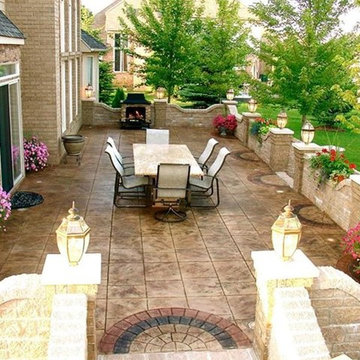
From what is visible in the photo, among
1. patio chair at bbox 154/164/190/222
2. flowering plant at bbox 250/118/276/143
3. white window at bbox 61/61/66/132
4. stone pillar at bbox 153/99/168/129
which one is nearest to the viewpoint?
patio chair at bbox 154/164/190/222

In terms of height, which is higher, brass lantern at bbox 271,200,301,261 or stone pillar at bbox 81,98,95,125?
brass lantern at bbox 271,200,301,261

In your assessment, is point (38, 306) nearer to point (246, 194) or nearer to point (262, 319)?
point (262, 319)

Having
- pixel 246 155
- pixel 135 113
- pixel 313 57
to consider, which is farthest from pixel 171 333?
pixel 135 113

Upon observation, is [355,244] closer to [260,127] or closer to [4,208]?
[4,208]

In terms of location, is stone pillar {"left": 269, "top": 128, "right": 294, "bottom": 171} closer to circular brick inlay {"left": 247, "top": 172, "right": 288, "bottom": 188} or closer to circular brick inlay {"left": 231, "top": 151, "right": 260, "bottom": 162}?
circular brick inlay {"left": 247, "top": 172, "right": 288, "bottom": 188}

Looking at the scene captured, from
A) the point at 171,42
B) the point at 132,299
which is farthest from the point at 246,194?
the point at 171,42

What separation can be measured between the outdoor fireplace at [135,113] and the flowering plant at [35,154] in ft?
24.3

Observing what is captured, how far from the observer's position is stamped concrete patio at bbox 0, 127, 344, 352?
20.7ft

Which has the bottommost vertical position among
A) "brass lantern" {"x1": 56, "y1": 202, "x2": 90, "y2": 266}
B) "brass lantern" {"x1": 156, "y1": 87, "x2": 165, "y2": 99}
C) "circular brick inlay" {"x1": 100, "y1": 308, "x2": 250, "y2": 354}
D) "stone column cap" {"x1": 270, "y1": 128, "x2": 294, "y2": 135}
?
"circular brick inlay" {"x1": 100, "y1": 308, "x2": 250, "y2": 354}

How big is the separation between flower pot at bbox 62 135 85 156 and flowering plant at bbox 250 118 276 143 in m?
5.36

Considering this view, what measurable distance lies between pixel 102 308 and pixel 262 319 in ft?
7.10

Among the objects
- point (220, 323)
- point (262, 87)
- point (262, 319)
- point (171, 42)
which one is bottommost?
point (220, 323)

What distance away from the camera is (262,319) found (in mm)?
4988

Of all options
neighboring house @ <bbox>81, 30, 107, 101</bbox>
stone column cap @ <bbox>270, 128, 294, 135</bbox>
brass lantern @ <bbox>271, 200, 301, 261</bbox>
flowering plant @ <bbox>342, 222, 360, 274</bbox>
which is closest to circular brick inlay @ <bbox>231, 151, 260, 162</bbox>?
stone column cap @ <bbox>270, 128, 294, 135</bbox>
